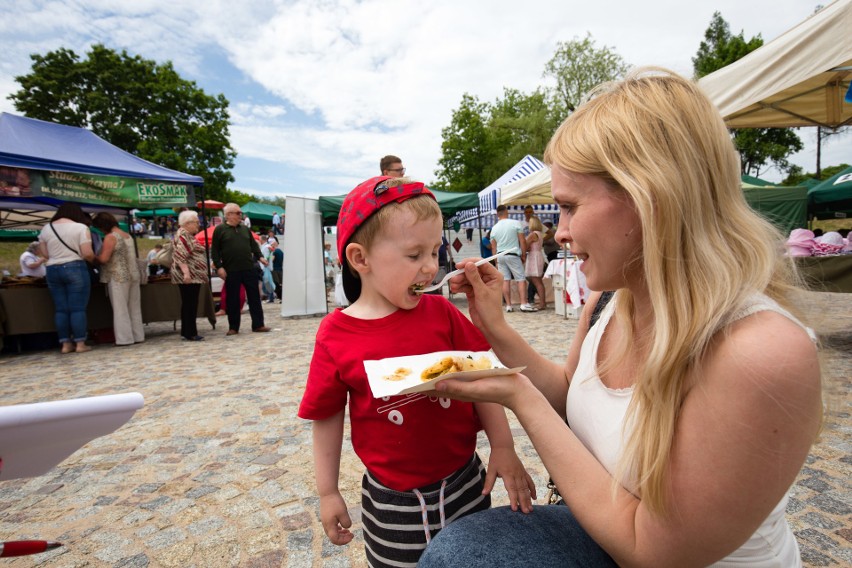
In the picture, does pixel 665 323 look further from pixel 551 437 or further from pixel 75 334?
pixel 75 334

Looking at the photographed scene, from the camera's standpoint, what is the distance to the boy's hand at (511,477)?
4.08 ft

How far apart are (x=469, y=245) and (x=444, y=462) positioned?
23437mm

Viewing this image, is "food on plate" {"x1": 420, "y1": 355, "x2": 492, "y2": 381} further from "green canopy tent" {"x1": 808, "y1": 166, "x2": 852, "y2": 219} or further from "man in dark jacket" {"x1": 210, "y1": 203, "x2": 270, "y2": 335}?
"green canopy tent" {"x1": 808, "y1": 166, "x2": 852, "y2": 219}

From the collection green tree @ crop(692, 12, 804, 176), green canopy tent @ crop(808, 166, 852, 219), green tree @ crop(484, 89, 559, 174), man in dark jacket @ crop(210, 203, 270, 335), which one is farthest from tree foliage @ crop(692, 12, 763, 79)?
man in dark jacket @ crop(210, 203, 270, 335)

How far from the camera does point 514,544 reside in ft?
3.33

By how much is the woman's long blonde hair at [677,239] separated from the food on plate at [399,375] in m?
0.51

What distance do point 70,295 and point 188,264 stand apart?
5.34 feet

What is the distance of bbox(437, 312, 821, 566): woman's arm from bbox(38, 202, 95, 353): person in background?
26.3ft

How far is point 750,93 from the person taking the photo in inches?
134

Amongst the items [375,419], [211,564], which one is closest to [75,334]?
[211,564]

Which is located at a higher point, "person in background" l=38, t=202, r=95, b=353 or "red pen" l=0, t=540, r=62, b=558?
"person in background" l=38, t=202, r=95, b=353

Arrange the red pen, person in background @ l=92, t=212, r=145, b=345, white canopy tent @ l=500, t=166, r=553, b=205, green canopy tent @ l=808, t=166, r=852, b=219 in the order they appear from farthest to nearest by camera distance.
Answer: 1. white canopy tent @ l=500, t=166, r=553, b=205
2. green canopy tent @ l=808, t=166, r=852, b=219
3. person in background @ l=92, t=212, r=145, b=345
4. the red pen

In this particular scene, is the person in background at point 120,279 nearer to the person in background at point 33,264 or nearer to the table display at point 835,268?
the person in background at point 33,264

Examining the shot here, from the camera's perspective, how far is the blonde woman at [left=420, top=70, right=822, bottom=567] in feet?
2.65
